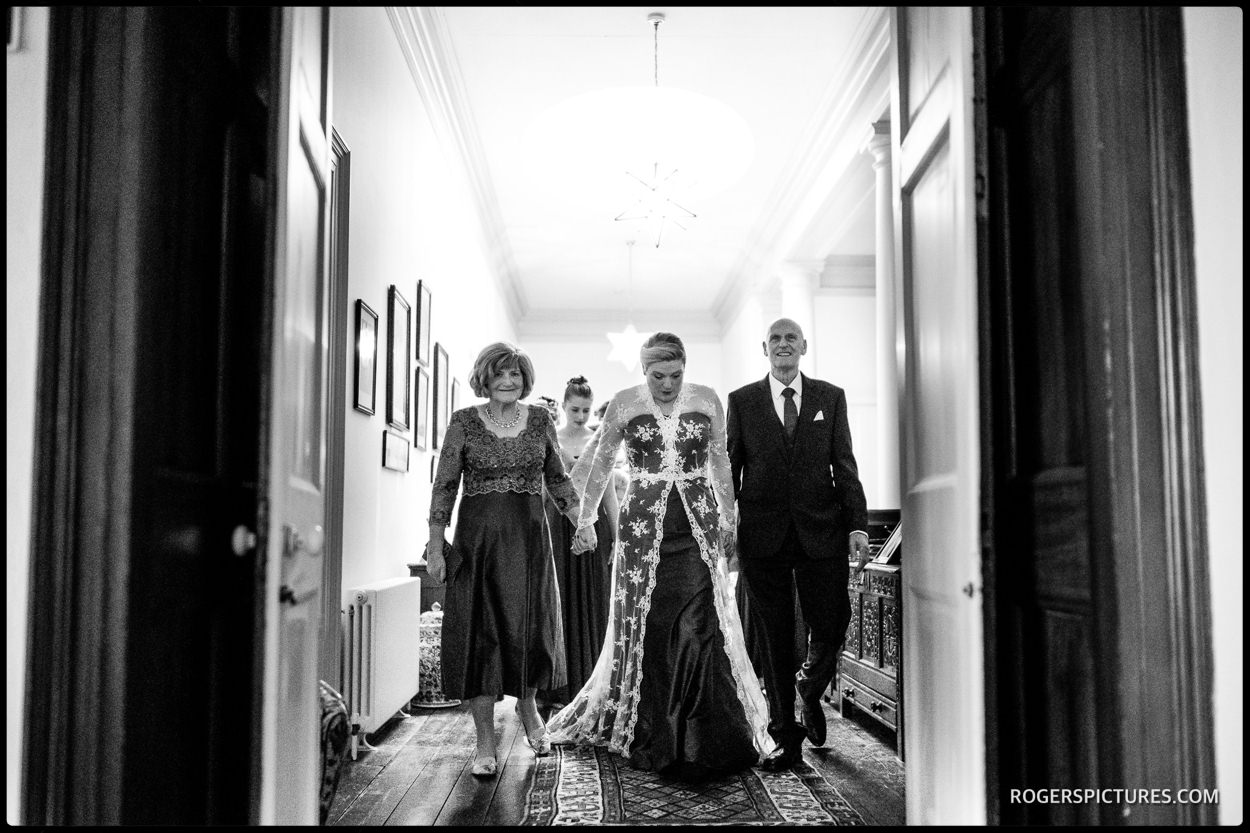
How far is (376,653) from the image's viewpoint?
179 inches

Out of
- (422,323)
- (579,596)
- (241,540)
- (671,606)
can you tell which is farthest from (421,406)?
(241,540)

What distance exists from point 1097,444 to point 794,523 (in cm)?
212

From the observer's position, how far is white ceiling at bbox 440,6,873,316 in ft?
20.3

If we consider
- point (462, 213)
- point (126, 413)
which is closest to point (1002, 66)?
point (126, 413)

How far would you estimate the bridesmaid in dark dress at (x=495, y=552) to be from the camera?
4.20 m

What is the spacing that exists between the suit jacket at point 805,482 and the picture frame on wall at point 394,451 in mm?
2080

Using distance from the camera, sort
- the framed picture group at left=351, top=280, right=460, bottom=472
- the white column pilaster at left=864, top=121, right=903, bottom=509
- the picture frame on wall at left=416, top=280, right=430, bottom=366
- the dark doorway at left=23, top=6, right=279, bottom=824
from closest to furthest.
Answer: the dark doorway at left=23, top=6, right=279, bottom=824, the framed picture group at left=351, top=280, right=460, bottom=472, the picture frame on wall at left=416, top=280, right=430, bottom=366, the white column pilaster at left=864, top=121, right=903, bottom=509

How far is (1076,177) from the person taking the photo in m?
2.35

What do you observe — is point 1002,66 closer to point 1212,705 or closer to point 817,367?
point 1212,705

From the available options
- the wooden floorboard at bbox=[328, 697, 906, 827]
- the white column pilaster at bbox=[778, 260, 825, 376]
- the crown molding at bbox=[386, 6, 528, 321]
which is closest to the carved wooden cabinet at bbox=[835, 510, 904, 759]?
the wooden floorboard at bbox=[328, 697, 906, 827]

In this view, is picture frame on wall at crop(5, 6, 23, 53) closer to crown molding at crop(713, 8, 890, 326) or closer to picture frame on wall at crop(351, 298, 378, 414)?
picture frame on wall at crop(351, 298, 378, 414)

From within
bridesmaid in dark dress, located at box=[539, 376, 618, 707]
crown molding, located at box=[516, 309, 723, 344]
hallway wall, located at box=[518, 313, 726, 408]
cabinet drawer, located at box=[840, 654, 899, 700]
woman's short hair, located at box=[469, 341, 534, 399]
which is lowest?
cabinet drawer, located at box=[840, 654, 899, 700]

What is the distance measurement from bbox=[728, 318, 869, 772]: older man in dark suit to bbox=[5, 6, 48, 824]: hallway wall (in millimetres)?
2672

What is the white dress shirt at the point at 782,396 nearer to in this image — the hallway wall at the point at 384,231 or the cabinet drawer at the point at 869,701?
the cabinet drawer at the point at 869,701
